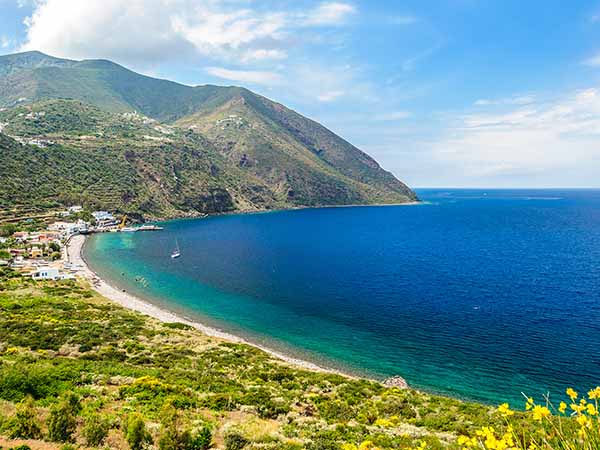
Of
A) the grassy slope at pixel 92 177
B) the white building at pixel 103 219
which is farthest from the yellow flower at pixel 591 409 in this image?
the white building at pixel 103 219

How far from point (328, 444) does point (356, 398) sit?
1146cm

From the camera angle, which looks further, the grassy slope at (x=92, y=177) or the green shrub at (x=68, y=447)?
the grassy slope at (x=92, y=177)

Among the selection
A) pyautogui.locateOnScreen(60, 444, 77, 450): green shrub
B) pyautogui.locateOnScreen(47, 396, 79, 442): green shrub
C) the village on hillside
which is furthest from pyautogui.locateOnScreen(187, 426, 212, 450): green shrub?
the village on hillside

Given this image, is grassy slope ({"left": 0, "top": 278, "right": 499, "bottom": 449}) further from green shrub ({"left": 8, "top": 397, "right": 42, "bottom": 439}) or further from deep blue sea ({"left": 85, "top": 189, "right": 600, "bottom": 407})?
deep blue sea ({"left": 85, "top": 189, "right": 600, "bottom": 407})

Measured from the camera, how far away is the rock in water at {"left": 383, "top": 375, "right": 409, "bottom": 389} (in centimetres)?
3114

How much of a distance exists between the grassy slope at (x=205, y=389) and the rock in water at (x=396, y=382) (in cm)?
352

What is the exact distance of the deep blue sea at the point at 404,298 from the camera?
36562 millimetres

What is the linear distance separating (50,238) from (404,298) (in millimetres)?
89323

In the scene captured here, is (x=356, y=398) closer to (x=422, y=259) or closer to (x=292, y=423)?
(x=292, y=423)

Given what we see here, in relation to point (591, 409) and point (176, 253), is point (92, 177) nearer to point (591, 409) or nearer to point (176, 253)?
point (176, 253)

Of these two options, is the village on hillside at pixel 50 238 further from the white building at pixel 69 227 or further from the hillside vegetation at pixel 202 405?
the hillside vegetation at pixel 202 405

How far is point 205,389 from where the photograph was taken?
22.3 m

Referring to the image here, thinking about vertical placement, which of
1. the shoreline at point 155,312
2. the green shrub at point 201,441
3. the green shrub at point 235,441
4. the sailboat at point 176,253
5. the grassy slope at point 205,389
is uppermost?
the green shrub at point 201,441

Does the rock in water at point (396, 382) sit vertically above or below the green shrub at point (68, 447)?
below
